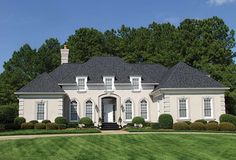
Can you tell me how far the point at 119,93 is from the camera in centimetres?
4019

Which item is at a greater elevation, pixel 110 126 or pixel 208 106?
pixel 208 106

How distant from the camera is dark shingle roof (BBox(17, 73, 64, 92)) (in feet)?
122

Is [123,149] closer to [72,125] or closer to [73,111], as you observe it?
[72,125]

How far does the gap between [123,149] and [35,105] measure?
21.7m

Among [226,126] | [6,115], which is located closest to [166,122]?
[226,126]

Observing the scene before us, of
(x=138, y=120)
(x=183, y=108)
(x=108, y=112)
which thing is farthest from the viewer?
(x=108, y=112)

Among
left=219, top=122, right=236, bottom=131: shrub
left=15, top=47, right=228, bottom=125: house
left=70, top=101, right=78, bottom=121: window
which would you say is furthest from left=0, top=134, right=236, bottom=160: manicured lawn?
left=70, top=101, right=78, bottom=121: window

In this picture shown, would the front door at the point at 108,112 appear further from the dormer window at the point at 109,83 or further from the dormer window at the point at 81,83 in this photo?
the dormer window at the point at 81,83

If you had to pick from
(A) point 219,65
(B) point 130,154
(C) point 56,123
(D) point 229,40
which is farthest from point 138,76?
(B) point 130,154

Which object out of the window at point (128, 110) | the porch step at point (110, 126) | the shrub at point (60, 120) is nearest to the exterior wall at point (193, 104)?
the window at point (128, 110)

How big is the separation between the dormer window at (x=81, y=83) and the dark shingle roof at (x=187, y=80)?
8923 millimetres

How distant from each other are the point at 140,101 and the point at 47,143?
2176 centimetres

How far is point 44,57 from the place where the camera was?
65500 mm

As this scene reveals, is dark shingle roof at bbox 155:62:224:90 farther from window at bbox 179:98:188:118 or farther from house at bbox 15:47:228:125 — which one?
window at bbox 179:98:188:118
